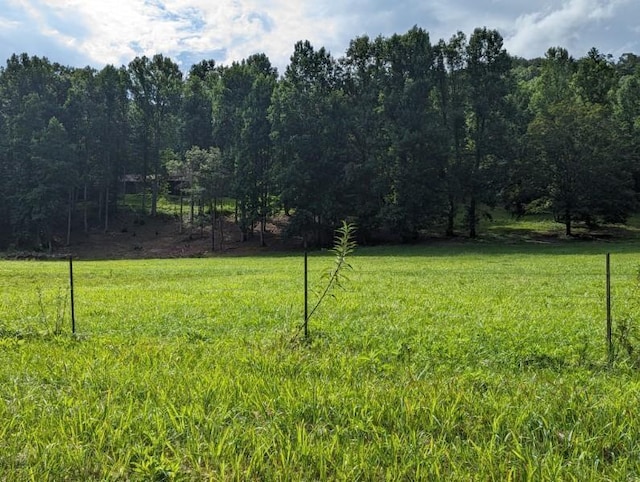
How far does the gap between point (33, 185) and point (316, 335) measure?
4293 centimetres

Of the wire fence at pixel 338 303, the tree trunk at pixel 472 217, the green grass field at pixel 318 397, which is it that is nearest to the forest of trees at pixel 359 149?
the tree trunk at pixel 472 217

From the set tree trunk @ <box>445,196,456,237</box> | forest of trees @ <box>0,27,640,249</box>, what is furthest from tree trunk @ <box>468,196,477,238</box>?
tree trunk @ <box>445,196,456,237</box>

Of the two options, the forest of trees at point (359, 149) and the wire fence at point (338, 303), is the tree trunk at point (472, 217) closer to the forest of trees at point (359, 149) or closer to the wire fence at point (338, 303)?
the forest of trees at point (359, 149)

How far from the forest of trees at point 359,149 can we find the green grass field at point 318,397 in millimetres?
28156

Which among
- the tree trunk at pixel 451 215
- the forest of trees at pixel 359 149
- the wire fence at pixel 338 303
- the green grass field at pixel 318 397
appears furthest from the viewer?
the tree trunk at pixel 451 215

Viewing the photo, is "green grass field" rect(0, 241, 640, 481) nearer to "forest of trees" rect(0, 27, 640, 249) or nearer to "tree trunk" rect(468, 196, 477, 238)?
"forest of trees" rect(0, 27, 640, 249)

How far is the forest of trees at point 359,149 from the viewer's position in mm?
36656

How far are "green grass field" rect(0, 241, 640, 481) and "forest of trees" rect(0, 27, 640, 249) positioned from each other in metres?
28.2

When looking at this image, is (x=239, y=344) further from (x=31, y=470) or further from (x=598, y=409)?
(x=598, y=409)

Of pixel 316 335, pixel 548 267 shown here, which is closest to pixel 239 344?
pixel 316 335

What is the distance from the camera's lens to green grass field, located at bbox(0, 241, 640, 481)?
10.0 feet

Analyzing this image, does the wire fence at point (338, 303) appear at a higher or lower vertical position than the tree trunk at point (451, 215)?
lower

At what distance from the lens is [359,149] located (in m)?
39.4

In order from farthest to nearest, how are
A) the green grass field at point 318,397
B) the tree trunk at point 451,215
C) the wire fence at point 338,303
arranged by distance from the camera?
1. the tree trunk at point 451,215
2. the wire fence at point 338,303
3. the green grass field at point 318,397
